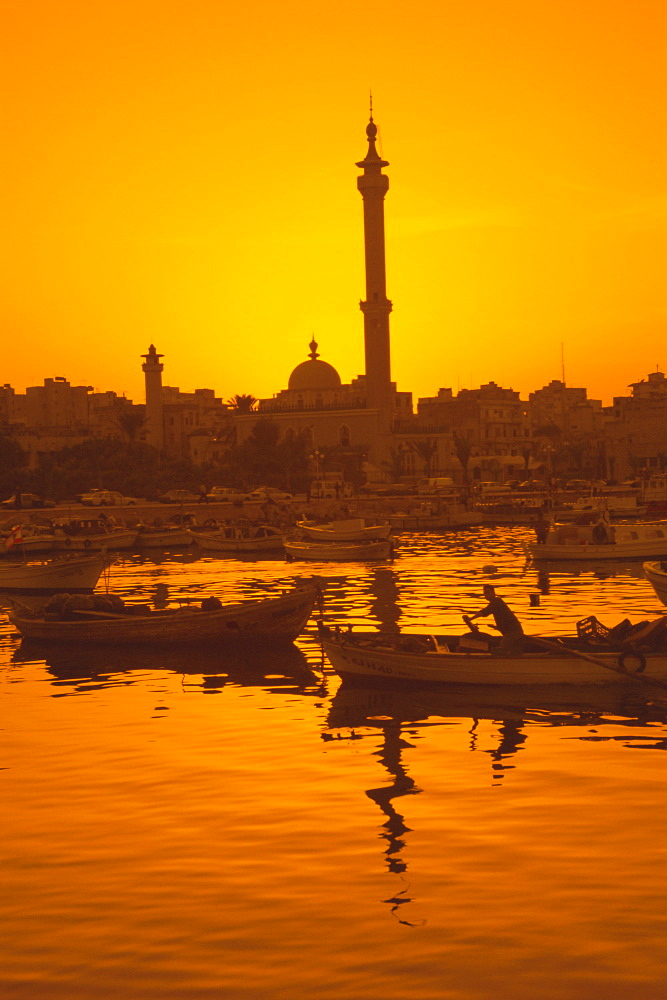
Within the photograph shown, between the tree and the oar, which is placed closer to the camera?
the oar

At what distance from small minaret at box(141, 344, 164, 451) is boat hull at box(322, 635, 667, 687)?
342ft

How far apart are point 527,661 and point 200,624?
875 centimetres

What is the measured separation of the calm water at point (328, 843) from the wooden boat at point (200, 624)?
2.86m

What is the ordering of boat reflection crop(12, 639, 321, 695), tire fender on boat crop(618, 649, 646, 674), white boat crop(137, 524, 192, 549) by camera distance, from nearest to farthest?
tire fender on boat crop(618, 649, 646, 674), boat reflection crop(12, 639, 321, 695), white boat crop(137, 524, 192, 549)

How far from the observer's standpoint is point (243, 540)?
58.6 metres

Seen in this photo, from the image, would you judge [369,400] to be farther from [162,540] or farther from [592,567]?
[592,567]

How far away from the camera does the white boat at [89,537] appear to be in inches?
2392

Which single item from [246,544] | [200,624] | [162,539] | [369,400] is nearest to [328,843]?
[200,624]

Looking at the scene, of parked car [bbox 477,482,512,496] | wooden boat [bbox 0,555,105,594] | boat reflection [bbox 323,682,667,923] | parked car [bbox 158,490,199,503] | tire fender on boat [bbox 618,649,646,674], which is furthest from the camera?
parked car [bbox 477,482,512,496]

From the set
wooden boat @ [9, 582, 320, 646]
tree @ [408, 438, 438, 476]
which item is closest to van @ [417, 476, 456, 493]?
tree @ [408, 438, 438, 476]

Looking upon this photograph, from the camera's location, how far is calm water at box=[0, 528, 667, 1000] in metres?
9.17

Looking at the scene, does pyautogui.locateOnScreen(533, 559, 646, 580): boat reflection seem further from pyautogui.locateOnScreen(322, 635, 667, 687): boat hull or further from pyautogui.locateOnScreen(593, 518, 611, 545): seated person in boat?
pyautogui.locateOnScreen(322, 635, 667, 687): boat hull

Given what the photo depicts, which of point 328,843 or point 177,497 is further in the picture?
point 177,497

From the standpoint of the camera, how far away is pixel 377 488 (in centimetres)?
9731
